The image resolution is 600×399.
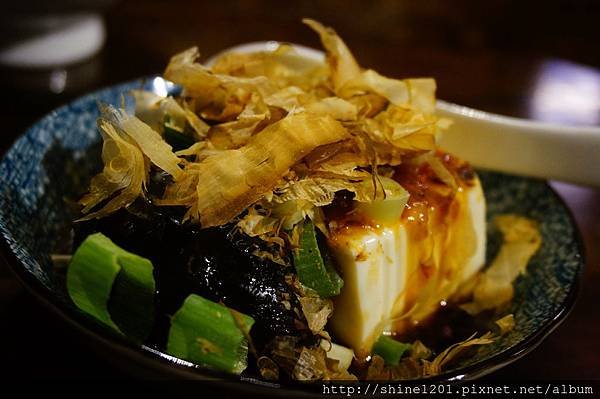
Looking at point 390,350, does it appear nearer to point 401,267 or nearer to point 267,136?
point 401,267

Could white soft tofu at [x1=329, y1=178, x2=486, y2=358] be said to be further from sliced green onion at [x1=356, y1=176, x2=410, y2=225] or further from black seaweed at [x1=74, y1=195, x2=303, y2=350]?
black seaweed at [x1=74, y1=195, x2=303, y2=350]

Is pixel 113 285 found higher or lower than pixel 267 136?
lower

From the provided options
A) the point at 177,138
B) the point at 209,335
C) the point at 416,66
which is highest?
the point at 177,138

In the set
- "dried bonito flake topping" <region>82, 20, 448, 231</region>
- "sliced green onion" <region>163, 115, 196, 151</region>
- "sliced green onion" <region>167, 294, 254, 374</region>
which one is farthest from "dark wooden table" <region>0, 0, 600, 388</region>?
"sliced green onion" <region>163, 115, 196, 151</region>

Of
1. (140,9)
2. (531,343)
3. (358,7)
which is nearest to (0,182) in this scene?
(531,343)

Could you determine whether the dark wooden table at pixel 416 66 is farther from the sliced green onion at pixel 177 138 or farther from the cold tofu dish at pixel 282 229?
the sliced green onion at pixel 177 138

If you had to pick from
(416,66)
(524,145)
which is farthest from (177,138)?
(416,66)
